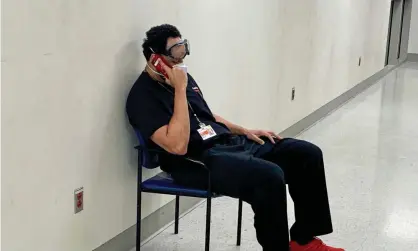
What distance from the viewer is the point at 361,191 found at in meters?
4.23

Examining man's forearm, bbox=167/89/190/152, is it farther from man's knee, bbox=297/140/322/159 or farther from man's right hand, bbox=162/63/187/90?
man's knee, bbox=297/140/322/159

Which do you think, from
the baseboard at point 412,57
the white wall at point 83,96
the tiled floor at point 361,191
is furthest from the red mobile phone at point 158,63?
the baseboard at point 412,57

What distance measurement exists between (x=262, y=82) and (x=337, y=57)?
9.95ft

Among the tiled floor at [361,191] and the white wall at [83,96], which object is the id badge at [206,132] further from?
the tiled floor at [361,191]

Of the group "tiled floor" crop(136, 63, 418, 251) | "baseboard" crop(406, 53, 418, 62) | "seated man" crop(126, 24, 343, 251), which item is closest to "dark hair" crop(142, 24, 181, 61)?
"seated man" crop(126, 24, 343, 251)

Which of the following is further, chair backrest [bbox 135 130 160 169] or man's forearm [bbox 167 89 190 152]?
chair backrest [bbox 135 130 160 169]

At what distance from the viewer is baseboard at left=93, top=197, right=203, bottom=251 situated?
2.92 m

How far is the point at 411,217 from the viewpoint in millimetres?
3748

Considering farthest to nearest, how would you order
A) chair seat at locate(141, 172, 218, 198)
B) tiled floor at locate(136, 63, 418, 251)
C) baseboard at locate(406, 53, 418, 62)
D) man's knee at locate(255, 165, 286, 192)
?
1. baseboard at locate(406, 53, 418, 62)
2. tiled floor at locate(136, 63, 418, 251)
3. chair seat at locate(141, 172, 218, 198)
4. man's knee at locate(255, 165, 286, 192)

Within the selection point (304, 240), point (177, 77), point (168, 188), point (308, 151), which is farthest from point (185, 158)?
point (304, 240)

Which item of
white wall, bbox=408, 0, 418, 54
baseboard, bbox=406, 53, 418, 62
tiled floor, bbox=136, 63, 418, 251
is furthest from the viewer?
white wall, bbox=408, 0, 418, 54

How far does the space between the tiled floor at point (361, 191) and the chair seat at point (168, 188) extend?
1.48ft

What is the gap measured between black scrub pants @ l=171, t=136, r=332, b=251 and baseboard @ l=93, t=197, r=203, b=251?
0.47m

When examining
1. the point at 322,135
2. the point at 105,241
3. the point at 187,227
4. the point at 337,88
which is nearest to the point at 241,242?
the point at 187,227
